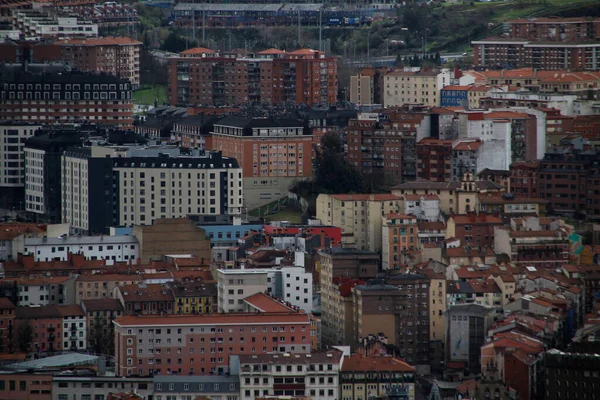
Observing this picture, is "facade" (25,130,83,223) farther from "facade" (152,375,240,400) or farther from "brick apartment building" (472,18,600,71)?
"brick apartment building" (472,18,600,71)

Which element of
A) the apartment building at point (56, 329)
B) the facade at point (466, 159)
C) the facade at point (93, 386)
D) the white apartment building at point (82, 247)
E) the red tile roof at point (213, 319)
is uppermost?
the facade at point (466, 159)

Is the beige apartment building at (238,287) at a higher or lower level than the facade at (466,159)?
lower

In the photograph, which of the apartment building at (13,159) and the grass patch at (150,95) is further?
the grass patch at (150,95)

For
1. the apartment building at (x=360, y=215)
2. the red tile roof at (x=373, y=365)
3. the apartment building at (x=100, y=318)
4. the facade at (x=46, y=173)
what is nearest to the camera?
the red tile roof at (x=373, y=365)

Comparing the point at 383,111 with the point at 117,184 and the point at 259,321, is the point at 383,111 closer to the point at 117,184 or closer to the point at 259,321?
the point at 117,184

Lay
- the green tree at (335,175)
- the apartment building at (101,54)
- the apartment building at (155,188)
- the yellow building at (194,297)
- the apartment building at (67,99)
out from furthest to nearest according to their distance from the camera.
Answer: the apartment building at (101,54), the apartment building at (67,99), the green tree at (335,175), the apartment building at (155,188), the yellow building at (194,297)

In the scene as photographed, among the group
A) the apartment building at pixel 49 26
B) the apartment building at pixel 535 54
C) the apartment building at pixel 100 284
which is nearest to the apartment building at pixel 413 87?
the apartment building at pixel 535 54

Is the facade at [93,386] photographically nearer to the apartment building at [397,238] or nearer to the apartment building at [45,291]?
the apartment building at [45,291]

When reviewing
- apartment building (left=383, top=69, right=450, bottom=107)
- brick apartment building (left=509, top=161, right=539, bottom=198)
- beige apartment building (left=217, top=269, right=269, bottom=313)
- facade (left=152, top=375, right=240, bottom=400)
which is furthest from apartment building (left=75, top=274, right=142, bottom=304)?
apartment building (left=383, top=69, right=450, bottom=107)
